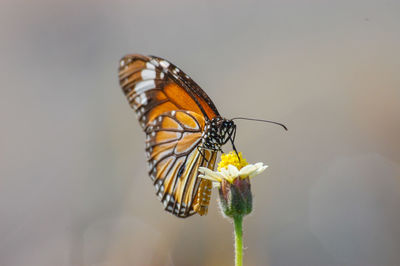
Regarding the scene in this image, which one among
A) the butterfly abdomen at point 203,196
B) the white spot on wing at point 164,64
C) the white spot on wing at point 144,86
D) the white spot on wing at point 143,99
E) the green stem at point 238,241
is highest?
the white spot on wing at point 164,64

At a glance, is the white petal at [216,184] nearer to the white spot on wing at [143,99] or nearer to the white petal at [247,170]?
the white petal at [247,170]

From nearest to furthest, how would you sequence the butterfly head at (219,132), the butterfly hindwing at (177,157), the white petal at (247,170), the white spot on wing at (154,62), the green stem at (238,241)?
the green stem at (238,241) < the white petal at (247,170) < the butterfly head at (219,132) < the butterfly hindwing at (177,157) < the white spot on wing at (154,62)

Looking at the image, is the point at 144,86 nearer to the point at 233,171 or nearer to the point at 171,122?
the point at 171,122

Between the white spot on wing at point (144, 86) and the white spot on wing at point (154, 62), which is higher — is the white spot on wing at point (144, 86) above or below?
below

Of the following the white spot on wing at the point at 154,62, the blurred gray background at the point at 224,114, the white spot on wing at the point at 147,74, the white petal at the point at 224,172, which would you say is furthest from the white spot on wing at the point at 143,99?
the blurred gray background at the point at 224,114
